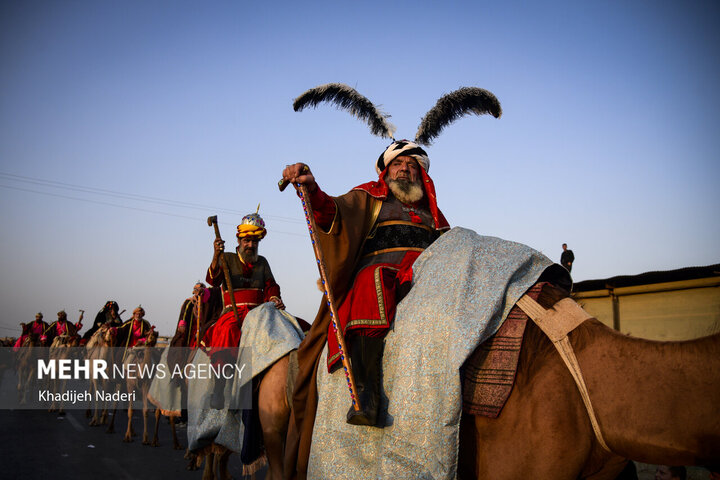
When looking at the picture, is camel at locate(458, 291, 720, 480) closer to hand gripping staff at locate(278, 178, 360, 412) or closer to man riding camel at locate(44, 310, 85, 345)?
hand gripping staff at locate(278, 178, 360, 412)

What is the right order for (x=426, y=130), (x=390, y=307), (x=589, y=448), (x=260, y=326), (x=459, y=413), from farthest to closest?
(x=260, y=326) → (x=426, y=130) → (x=390, y=307) → (x=459, y=413) → (x=589, y=448)

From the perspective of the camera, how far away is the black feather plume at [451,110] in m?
4.90

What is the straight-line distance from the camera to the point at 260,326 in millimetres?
5586

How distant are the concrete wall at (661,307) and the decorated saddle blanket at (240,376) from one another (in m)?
4.60

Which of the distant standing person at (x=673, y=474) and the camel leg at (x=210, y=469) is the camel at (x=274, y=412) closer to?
the camel leg at (x=210, y=469)

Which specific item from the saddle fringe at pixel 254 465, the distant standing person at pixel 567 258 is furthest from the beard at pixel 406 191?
the distant standing person at pixel 567 258

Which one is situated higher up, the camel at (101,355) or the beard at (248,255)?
the beard at (248,255)

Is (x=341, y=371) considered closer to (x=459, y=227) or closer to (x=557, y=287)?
(x=459, y=227)

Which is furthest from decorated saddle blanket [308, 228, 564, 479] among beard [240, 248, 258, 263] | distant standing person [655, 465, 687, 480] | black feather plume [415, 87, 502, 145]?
beard [240, 248, 258, 263]

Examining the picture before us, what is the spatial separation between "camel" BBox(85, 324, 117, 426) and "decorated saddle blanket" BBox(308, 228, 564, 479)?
14402 millimetres

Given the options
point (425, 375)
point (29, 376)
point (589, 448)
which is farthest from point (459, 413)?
point (29, 376)

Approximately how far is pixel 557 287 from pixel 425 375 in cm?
84

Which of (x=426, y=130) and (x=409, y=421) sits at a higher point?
(x=426, y=130)

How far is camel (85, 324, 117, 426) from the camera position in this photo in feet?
51.8
